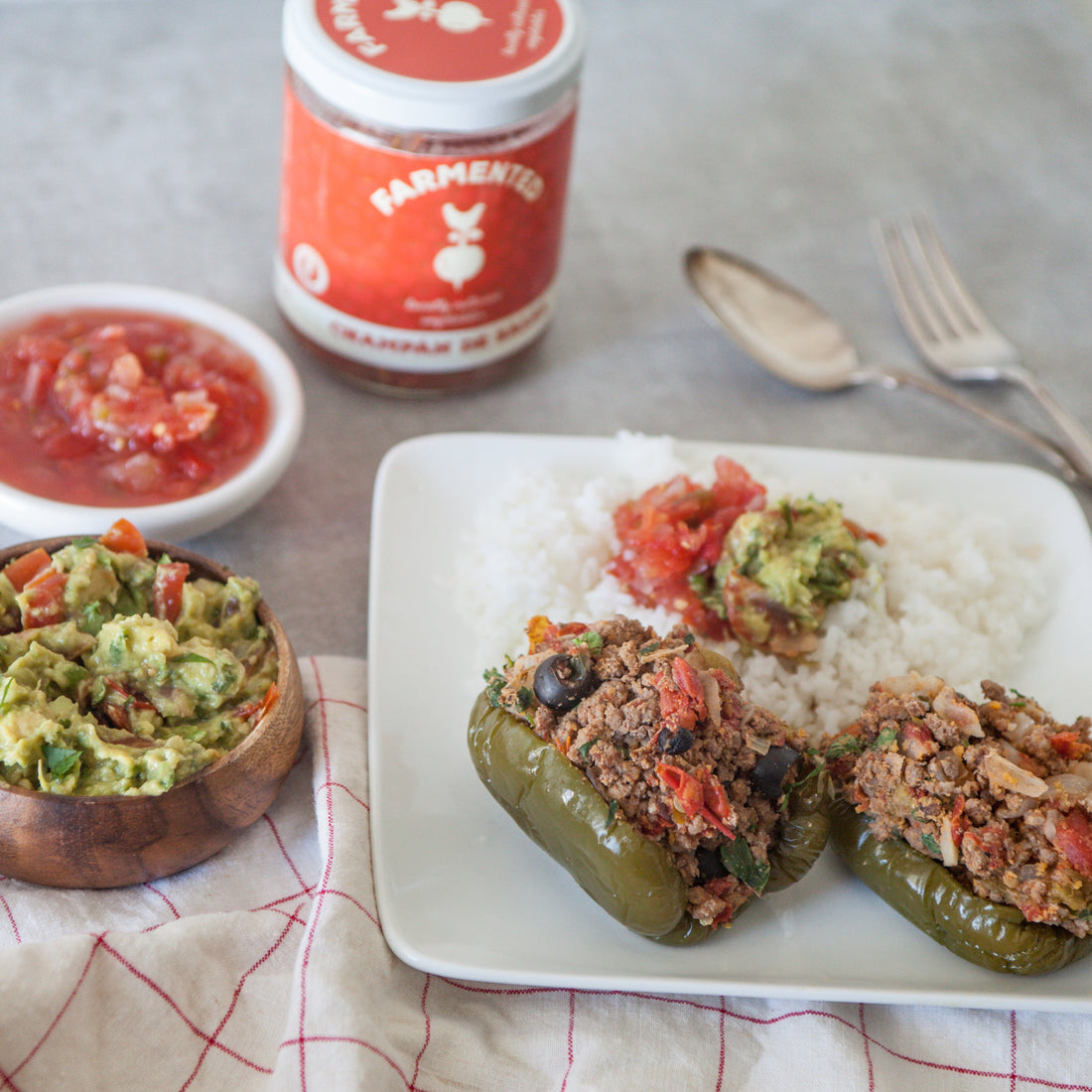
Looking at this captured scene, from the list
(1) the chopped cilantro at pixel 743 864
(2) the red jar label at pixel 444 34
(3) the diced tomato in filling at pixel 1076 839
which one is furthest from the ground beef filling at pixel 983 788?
(2) the red jar label at pixel 444 34

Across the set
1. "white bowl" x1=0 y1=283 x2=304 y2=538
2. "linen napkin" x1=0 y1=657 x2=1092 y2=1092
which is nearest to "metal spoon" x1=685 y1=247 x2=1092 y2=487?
"white bowl" x1=0 y1=283 x2=304 y2=538

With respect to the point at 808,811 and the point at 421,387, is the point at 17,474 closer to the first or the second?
the point at 421,387

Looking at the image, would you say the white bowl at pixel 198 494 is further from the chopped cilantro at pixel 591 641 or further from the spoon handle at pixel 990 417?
the spoon handle at pixel 990 417

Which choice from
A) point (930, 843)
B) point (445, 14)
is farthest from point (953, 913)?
point (445, 14)

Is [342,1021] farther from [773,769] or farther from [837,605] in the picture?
[837,605]

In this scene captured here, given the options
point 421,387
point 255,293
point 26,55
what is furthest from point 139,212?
point 421,387

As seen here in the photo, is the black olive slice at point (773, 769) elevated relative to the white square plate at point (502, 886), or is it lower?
elevated

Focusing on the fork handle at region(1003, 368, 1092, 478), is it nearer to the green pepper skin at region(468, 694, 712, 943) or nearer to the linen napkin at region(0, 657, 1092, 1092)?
the linen napkin at region(0, 657, 1092, 1092)
